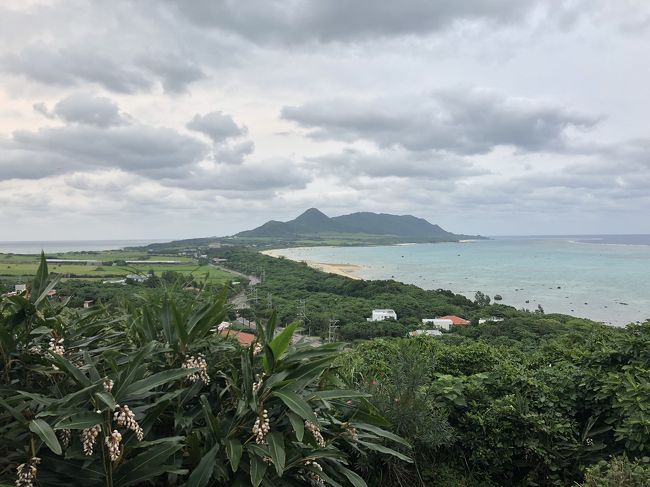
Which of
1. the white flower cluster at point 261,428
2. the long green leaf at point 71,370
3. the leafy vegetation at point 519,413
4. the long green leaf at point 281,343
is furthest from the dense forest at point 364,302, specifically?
the long green leaf at point 71,370

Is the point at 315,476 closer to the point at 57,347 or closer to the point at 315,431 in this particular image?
the point at 315,431

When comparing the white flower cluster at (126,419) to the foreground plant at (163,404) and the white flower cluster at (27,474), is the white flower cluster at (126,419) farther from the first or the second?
the white flower cluster at (27,474)

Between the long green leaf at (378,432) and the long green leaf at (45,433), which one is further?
the long green leaf at (378,432)

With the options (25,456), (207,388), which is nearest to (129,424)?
(25,456)

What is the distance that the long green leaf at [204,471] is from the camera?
1478 millimetres

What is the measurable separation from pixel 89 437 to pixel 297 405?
0.66m

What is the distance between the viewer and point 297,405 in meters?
1.53

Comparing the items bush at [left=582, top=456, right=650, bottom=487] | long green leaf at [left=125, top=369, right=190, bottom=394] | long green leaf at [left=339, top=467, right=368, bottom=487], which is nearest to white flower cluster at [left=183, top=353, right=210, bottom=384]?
long green leaf at [left=125, top=369, right=190, bottom=394]

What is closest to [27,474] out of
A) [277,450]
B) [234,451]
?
[234,451]

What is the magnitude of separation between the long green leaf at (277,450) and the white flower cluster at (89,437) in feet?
1.80

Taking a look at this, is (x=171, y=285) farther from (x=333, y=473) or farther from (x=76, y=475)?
(x=333, y=473)

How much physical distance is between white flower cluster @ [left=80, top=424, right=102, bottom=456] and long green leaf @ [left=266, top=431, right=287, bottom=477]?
55 cm

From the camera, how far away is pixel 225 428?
1691 mm

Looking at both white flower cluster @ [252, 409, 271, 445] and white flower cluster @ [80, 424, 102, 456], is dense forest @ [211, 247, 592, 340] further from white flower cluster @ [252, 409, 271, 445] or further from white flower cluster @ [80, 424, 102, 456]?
white flower cluster @ [80, 424, 102, 456]
